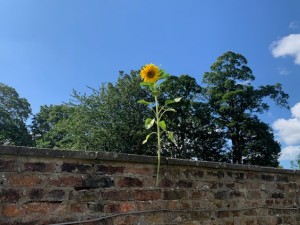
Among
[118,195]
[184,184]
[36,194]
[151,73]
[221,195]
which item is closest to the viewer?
[36,194]

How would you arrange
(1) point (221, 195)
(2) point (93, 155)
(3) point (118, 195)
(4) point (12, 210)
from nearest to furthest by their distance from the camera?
(4) point (12, 210)
(2) point (93, 155)
(3) point (118, 195)
(1) point (221, 195)

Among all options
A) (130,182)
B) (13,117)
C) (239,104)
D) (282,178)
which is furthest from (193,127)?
(130,182)

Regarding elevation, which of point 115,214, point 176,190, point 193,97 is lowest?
point 115,214

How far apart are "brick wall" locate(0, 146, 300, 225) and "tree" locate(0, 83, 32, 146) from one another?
23.2m

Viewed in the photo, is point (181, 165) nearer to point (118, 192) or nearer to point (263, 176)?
point (118, 192)

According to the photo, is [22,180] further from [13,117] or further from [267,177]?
[13,117]

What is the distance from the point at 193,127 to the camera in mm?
22266

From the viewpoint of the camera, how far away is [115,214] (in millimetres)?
2977

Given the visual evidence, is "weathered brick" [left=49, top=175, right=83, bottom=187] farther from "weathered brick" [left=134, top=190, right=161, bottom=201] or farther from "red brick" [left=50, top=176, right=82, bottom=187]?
"weathered brick" [left=134, top=190, right=161, bottom=201]

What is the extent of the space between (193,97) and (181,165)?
64.8 feet

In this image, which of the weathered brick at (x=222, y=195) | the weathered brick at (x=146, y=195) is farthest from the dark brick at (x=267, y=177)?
the weathered brick at (x=146, y=195)

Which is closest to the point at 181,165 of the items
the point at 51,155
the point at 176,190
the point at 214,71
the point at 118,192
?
the point at 176,190

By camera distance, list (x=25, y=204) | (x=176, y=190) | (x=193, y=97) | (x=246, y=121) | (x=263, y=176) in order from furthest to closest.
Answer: (x=193, y=97) < (x=246, y=121) < (x=263, y=176) < (x=176, y=190) < (x=25, y=204)

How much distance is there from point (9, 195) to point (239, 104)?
2060 centimetres
